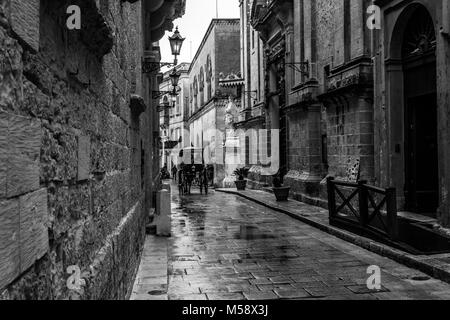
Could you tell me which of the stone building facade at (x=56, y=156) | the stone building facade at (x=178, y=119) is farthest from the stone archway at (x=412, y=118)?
the stone building facade at (x=178, y=119)

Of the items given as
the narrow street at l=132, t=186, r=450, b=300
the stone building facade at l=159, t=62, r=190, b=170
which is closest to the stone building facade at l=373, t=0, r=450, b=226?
the narrow street at l=132, t=186, r=450, b=300

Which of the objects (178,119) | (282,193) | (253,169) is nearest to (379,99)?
(282,193)

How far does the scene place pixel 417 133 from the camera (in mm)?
10969

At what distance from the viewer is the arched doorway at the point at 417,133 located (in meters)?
10.8

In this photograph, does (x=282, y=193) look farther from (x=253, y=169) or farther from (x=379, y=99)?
(x=253, y=169)

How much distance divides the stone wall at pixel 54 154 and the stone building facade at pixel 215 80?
1066 inches

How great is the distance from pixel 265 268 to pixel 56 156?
524 centimetres

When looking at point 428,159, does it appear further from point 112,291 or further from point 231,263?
point 112,291

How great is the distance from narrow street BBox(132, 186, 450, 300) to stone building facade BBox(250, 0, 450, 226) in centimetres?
242

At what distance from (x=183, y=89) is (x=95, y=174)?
5706cm

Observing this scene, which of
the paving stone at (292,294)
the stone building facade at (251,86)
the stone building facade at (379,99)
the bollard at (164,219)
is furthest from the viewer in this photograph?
the stone building facade at (251,86)

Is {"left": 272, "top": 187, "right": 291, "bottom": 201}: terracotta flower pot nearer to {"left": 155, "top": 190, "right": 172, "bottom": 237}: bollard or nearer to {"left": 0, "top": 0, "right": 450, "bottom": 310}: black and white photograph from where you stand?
{"left": 0, "top": 0, "right": 450, "bottom": 310}: black and white photograph

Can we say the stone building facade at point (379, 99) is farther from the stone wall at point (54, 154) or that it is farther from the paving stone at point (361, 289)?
the stone wall at point (54, 154)
